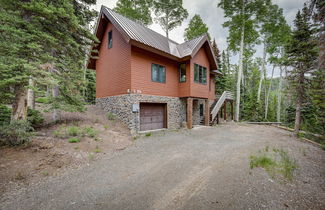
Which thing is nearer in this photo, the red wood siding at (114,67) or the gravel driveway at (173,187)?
the gravel driveway at (173,187)

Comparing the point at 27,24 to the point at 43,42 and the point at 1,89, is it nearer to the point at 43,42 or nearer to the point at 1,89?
the point at 43,42

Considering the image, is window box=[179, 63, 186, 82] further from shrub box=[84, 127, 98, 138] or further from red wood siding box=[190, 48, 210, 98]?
shrub box=[84, 127, 98, 138]

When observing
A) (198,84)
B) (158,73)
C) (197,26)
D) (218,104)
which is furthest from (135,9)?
(218,104)

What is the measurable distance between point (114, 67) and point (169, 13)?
13744 mm

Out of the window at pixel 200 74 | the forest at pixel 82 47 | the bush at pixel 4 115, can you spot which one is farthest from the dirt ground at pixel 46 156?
the window at pixel 200 74

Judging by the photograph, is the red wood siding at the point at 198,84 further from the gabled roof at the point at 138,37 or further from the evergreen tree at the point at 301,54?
the evergreen tree at the point at 301,54

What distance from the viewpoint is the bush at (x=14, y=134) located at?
4.12 metres

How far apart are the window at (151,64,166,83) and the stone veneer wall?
1388 millimetres

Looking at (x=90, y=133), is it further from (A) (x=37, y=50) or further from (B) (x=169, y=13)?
(B) (x=169, y=13)

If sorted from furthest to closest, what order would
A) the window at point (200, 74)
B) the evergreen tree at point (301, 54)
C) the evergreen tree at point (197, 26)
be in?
1. the evergreen tree at point (197, 26)
2. the window at point (200, 74)
3. the evergreen tree at point (301, 54)

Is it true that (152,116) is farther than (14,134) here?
Yes

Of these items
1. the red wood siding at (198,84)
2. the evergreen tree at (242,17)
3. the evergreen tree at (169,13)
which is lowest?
the red wood siding at (198,84)

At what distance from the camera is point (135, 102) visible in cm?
858

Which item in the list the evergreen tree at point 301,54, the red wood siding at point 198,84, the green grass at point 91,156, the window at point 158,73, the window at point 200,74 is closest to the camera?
the green grass at point 91,156
